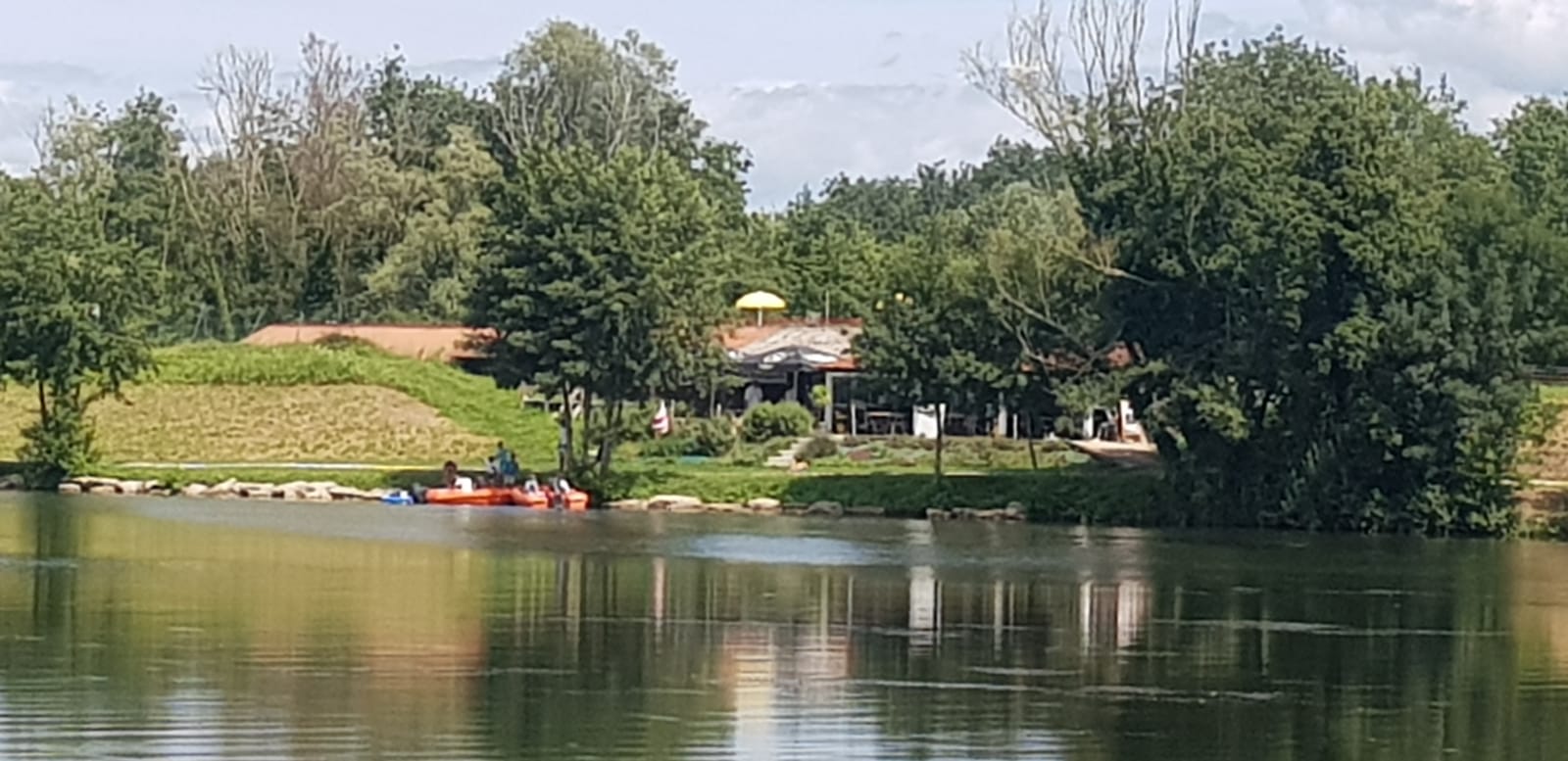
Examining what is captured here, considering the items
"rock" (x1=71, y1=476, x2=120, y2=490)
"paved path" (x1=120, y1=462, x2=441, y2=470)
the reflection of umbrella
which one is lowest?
"rock" (x1=71, y1=476, x2=120, y2=490)

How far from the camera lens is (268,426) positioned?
2571 inches

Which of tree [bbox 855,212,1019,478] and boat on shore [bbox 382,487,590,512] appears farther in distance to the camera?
boat on shore [bbox 382,487,590,512]

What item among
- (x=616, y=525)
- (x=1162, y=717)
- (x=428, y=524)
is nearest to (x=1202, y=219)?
(x=616, y=525)

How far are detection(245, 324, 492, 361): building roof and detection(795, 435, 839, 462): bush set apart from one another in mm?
13590

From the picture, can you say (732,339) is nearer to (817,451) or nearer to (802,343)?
(802,343)

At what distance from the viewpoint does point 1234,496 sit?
52.8 metres

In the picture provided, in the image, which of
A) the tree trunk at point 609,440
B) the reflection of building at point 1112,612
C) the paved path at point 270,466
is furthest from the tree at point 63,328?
the reflection of building at point 1112,612

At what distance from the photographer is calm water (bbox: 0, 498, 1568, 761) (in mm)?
19172

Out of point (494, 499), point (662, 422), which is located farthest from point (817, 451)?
point (494, 499)

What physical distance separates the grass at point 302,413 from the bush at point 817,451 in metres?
6.21

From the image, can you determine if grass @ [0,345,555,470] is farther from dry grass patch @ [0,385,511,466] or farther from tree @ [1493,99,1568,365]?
tree @ [1493,99,1568,365]

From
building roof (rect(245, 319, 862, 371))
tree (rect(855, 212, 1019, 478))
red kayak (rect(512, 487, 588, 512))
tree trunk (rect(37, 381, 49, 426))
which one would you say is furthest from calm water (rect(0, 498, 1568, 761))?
building roof (rect(245, 319, 862, 371))

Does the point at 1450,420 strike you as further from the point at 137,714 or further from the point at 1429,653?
the point at 137,714

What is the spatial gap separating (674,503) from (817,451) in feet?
26.5
